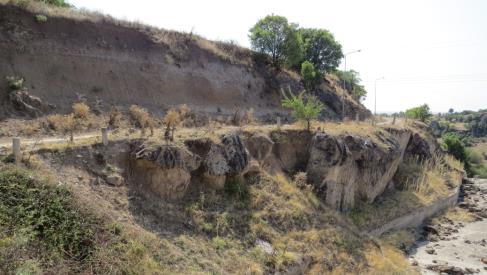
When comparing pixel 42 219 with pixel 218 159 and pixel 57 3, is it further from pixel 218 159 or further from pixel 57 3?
pixel 57 3

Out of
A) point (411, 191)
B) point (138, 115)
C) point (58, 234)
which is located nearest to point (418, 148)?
point (411, 191)

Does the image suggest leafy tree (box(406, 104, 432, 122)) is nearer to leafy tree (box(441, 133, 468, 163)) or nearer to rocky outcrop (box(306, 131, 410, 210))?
leafy tree (box(441, 133, 468, 163))

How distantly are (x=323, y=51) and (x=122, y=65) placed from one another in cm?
2382

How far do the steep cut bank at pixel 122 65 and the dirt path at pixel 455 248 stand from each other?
15539 millimetres

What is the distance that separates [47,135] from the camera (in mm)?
17438

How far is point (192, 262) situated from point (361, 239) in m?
10.3

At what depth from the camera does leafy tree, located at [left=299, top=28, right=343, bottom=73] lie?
42750mm

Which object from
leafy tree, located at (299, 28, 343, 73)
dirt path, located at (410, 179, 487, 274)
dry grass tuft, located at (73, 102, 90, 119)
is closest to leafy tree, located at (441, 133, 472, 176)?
dirt path, located at (410, 179, 487, 274)

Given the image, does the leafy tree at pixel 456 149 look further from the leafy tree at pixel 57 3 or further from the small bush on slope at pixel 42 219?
the small bush on slope at pixel 42 219

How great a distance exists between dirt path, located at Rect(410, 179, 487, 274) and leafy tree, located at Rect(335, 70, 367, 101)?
22121 mm

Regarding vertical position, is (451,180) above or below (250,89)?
below

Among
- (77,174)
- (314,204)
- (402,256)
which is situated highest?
(77,174)

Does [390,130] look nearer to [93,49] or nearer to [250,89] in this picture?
[250,89]

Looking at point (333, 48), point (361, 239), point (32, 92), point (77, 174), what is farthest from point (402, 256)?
point (333, 48)
